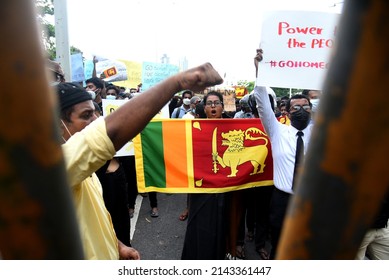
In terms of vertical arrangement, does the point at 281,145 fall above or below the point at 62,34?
below

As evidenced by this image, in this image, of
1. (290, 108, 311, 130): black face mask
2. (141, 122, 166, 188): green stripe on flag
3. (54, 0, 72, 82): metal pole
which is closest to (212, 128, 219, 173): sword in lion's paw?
(141, 122, 166, 188): green stripe on flag

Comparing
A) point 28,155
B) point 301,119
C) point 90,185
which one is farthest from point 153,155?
point 28,155

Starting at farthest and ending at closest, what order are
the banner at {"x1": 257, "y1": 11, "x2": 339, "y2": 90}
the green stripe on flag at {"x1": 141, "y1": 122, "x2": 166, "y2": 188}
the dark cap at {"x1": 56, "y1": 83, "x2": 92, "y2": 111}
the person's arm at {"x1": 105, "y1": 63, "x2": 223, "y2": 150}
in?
1. the green stripe on flag at {"x1": 141, "y1": 122, "x2": 166, "y2": 188}
2. the banner at {"x1": 257, "y1": 11, "x2": 339, "y2": 90}
3. the dark cap at {"x1": 56, "y1": 83, "x2": 92, "y2": 111}
4. the person's arm at {"x1": 105, "y1": 63, "x2": 223, "y2": 150}

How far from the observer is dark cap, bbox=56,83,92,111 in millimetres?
1540

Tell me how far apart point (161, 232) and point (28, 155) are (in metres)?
4.20

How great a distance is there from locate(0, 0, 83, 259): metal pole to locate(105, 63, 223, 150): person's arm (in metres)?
0.61

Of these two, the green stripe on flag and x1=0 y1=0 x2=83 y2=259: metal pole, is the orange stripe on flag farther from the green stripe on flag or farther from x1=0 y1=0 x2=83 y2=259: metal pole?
x1=0 y1=0 x2=83 y2=259: metal pole

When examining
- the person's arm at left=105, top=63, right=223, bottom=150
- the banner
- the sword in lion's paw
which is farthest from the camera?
the sword in lion's paw

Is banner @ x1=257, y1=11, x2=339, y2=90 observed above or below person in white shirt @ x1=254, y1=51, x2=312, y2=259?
above

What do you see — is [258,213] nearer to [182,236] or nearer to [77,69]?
[182,236]

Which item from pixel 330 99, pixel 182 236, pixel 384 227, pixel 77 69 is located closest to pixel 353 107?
pixel 330 99

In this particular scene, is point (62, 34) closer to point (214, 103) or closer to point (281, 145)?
point (214, 103)

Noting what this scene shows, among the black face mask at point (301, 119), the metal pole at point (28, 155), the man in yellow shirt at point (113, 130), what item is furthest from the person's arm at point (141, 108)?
the black face mask at point (301, 119)

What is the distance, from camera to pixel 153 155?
11.7 ft
